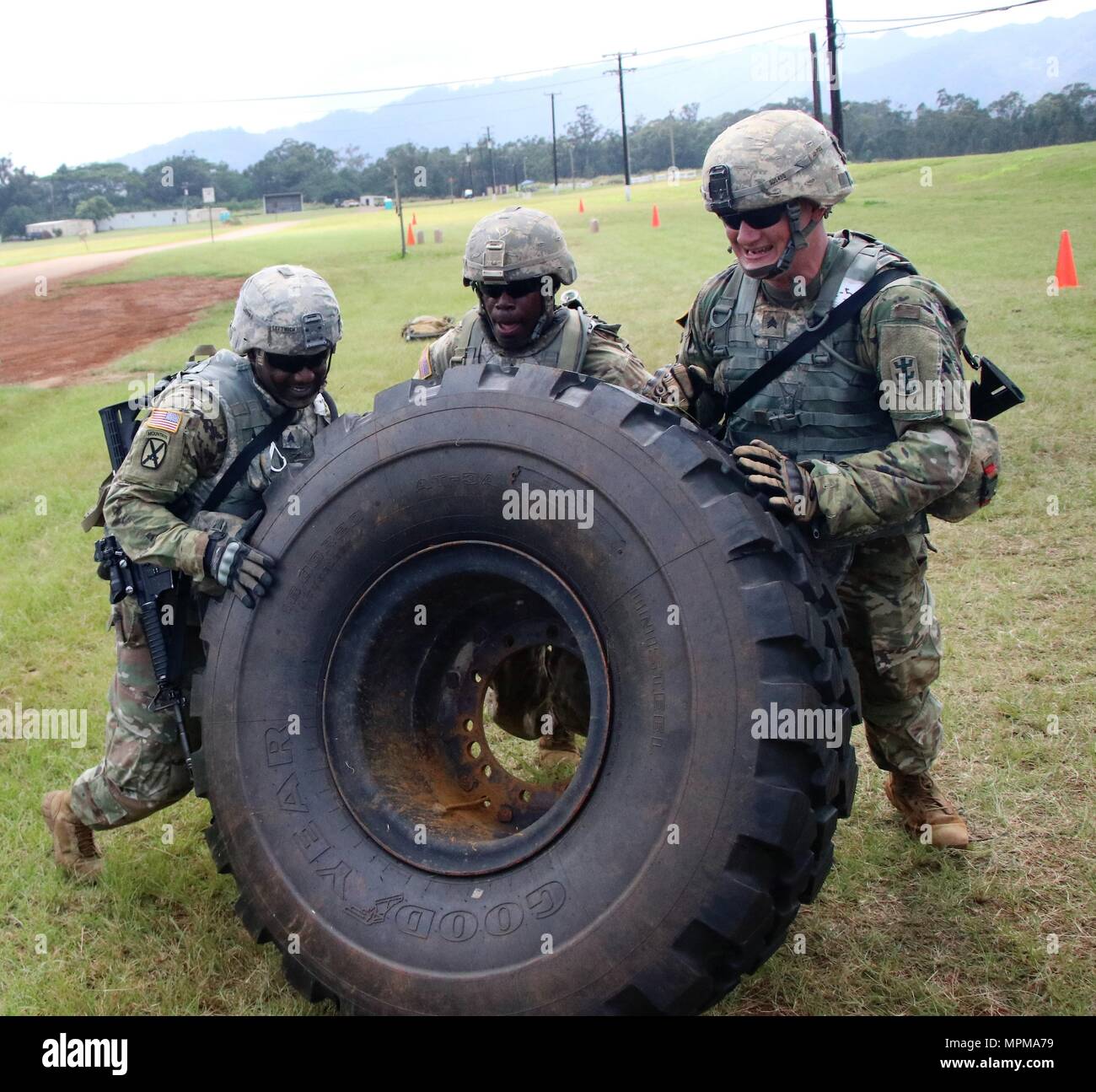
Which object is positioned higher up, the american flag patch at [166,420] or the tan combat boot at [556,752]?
the american flag patch at [166,420]

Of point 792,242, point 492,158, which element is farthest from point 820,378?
point 492,158

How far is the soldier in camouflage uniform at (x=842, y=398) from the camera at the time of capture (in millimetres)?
3213

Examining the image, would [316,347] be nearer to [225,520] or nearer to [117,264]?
[225,520]

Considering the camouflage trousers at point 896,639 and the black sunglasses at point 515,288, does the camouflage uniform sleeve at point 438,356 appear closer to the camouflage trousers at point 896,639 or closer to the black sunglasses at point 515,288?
the black sunglasses at point 515,288

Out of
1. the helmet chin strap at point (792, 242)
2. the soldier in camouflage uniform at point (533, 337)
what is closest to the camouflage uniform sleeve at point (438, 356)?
the soldier in camouflage uniform at point (533, 337)

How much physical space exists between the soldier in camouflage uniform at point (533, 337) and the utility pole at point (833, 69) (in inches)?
1058

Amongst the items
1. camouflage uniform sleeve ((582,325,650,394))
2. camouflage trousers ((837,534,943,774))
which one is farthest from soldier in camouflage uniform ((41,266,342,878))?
camouflage trousers ((837,534,943,774))

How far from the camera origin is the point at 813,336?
136 inches

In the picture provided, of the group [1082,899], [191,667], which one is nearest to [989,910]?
[1082,899]

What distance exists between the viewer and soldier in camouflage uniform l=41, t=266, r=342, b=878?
3396mm

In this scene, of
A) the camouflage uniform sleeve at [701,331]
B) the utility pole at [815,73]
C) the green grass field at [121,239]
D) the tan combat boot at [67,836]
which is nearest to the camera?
the camouflage uniform sleeve at [701,331]

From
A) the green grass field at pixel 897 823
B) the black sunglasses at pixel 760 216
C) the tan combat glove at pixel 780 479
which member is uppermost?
the black sunglasses at pixel 760 216

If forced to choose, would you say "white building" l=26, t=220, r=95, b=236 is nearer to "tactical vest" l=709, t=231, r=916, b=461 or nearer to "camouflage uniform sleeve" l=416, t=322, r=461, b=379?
"camouflage uniform sleeve" l=416, t=322, r=461, b=379

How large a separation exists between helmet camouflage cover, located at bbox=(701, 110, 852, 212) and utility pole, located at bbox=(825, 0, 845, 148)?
27.5 meters
